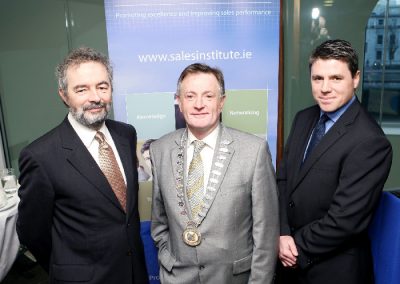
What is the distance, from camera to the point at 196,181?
5.57 ft

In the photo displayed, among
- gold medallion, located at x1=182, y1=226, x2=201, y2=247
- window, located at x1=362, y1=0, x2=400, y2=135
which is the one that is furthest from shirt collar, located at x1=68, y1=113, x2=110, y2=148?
window, located at x1=362, y1=0, x2=400, y2=135

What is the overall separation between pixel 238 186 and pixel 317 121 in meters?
0.71

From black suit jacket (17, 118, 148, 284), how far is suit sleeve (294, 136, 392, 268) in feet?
A: 3.32

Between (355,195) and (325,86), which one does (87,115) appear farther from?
(355,195)

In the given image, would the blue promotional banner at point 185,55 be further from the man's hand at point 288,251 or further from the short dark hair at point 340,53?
the man's hand at point 288,251

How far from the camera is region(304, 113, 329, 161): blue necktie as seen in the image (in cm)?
188

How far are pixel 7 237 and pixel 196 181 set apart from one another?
175 centimetres

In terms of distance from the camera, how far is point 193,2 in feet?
Answer: 8.61

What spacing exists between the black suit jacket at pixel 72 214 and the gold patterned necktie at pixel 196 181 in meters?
0.35

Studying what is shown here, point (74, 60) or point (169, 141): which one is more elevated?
point (74, 60)

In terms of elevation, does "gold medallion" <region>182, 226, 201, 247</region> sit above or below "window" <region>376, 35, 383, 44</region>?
below

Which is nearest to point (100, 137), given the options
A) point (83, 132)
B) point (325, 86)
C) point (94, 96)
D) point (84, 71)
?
point (83, 132)

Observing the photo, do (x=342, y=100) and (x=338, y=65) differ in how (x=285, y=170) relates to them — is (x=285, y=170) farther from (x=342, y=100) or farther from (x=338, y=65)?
(x=338, y=65)

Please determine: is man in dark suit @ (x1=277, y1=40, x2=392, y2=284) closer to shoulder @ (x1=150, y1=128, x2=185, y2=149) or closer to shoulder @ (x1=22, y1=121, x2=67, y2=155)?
shoulder @ (x1=150, y1=128, x2=185, y2=149)
